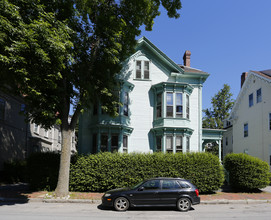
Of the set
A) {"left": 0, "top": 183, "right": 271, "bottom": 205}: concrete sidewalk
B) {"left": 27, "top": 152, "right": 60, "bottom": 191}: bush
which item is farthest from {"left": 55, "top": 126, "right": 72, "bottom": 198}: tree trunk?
{"left": 27, "top": 152, "right": 60, "bottom": 191}: bush

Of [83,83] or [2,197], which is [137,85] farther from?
[2,197]

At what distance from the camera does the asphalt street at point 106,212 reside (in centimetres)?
898

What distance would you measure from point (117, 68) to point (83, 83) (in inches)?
113

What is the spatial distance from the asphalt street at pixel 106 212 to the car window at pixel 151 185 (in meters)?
0.98

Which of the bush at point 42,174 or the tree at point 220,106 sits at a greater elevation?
the tree at point 220,106

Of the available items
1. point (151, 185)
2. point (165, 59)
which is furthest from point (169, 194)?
point (165, 59)

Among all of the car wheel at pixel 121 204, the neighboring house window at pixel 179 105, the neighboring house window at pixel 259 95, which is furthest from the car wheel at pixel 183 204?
the neighboring house window at pixel 259 95

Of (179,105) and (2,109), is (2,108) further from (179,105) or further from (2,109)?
(179,105)

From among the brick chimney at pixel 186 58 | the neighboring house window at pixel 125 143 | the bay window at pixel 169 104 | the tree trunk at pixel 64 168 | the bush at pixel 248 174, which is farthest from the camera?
the brick chimney at pixel 186 58

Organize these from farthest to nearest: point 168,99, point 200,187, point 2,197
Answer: point 168,99, point 200,187, point 2,197

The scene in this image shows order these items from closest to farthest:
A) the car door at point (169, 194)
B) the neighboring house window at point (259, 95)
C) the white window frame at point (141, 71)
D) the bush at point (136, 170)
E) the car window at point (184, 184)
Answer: the car door at point (169, 194), the car window at point (184, 184), the bush at point (136, 170), the white window frame at point (141, 71), the neighboring house window at point (259, 95)

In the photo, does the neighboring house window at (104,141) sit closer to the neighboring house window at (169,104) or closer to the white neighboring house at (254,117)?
the neighboring house window at (169,104)

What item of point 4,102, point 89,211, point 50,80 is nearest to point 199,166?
point 89,211

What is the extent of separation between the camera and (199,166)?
48.1 ft
